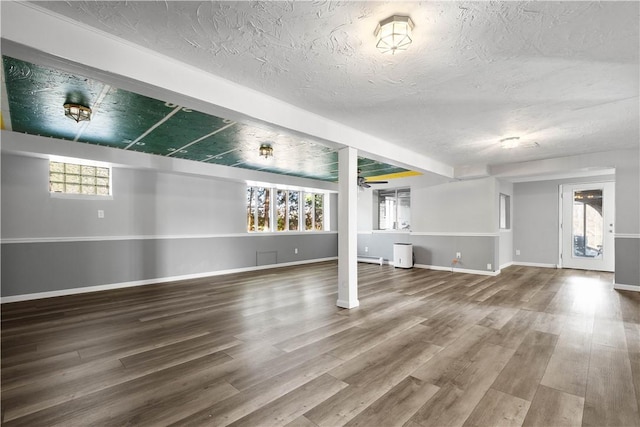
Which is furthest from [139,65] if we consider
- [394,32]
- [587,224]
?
[587,224]

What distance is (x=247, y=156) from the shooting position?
5.51m

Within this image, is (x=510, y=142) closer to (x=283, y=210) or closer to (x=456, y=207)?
(x=456, y=207)

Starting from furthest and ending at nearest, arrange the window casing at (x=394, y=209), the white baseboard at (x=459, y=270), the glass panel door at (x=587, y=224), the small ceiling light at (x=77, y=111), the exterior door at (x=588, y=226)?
the window casing at (x=394, y=209)
the glass panel door at (x=587, y=224)
the exterior door at (x=588, y=226)
the white baseboard at (x=459, y=270)
the small ceiling light at (x=77, y=111)

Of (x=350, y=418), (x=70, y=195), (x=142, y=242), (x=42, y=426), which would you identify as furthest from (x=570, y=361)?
(x=70, y=195)

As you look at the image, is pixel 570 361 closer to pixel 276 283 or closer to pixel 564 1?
pixel 564 1

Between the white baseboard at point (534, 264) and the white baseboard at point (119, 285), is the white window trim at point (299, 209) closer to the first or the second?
the white baseboard at point (119, 285)

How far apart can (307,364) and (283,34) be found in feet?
8.34

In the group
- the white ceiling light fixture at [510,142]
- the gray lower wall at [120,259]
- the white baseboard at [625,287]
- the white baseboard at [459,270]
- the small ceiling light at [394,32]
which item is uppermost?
the small ceiling light at [394,32]

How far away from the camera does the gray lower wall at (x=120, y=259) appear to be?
447 centimetres

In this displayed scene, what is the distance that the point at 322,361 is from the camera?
2424mm

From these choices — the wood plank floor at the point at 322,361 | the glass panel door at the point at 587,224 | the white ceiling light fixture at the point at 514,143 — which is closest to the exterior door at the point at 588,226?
the glass panel door at the point at 587,224

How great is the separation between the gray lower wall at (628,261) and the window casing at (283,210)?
271 inches

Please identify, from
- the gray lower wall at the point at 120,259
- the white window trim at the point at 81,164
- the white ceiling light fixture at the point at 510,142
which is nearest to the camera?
the white ceiling light fixture at the point at 510,142

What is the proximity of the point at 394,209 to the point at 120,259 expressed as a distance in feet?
22.3
